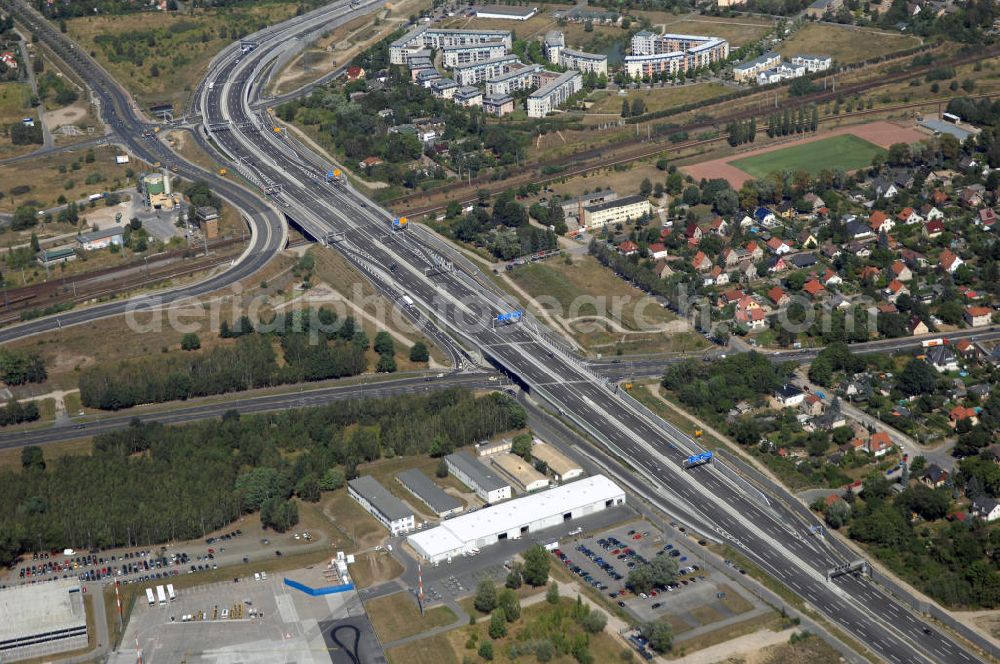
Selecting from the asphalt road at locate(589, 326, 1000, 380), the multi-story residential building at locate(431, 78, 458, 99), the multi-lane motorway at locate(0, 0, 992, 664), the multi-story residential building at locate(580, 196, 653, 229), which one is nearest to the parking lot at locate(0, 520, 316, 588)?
the multi-lane motorway at locate(0, 0, 992, 664)

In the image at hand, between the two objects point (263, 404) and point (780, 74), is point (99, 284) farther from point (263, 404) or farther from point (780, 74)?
point (780, 74)

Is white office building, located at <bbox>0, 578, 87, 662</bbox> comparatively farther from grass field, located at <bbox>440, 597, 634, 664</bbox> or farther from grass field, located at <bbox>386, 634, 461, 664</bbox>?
grass field, located at <bbox>440, 597, 634, 664</bbox>

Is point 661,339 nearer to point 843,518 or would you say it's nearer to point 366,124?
point 843,518

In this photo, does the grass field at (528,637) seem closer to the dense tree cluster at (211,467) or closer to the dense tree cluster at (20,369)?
the dense tree cluster at (211,467)

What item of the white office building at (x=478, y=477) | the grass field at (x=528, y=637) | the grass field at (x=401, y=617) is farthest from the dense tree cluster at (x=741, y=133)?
the grass field at (x=401, y=617)

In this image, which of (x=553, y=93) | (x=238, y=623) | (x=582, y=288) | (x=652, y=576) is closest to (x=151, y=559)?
(x=238, y=623)

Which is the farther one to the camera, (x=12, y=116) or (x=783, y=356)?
(x=12, y=116)
